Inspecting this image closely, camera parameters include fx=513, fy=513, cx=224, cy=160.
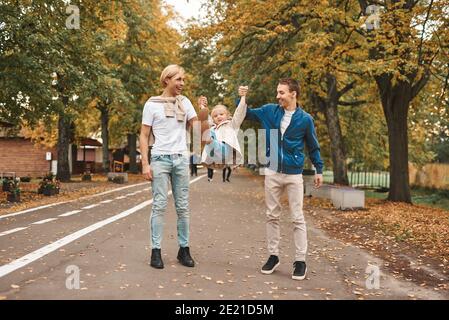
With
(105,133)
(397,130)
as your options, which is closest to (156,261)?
(397,130)

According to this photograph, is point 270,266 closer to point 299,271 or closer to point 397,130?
point 299,271

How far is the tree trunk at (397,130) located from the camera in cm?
1647

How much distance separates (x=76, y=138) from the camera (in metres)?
37.6

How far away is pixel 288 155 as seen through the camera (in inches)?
218

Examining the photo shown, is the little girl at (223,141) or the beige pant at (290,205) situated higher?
the little girl at (223,141)

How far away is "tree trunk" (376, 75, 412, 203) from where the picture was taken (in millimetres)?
16469

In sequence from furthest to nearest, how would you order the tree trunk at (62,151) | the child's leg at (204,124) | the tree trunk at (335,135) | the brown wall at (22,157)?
the brown wall at (22,157), the tree trunk at (62,151), the tree trunk at (335,135), the child's leg at (204,124)

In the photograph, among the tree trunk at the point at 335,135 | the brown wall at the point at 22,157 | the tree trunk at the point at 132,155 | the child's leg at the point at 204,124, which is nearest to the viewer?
the child's leg at the point at 204,124

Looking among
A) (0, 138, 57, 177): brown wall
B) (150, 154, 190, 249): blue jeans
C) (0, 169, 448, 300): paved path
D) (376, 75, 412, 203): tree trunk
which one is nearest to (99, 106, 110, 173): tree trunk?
(0, 138, 57, 177): brown wall

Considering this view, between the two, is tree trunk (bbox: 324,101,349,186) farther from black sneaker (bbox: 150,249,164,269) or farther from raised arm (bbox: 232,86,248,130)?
black sneaker (bbox: 150,249,164,269)

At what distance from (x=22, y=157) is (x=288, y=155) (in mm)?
37142

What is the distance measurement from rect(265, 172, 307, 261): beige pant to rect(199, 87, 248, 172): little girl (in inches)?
18.7

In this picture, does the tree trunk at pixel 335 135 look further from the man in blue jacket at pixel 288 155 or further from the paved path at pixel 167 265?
the man in blue jacket at pixel 288 155

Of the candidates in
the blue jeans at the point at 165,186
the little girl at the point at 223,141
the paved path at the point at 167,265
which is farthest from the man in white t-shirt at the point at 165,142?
the paved path at the point at 167,265
